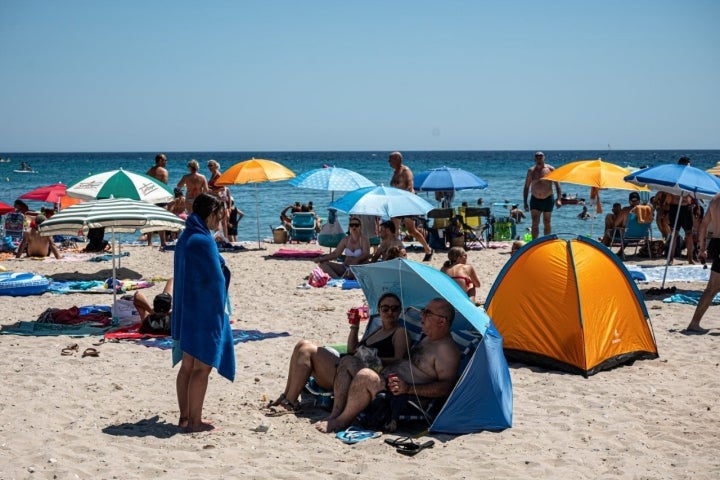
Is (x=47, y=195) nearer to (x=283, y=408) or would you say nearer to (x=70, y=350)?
(x=70, y=350)

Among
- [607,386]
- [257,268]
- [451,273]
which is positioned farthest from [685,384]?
[257,268]

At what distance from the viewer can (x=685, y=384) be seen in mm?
6719

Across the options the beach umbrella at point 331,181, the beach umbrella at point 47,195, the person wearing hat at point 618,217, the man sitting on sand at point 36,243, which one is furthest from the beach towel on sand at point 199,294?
the beach umbrella at point 47,195

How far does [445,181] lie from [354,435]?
39.2ft

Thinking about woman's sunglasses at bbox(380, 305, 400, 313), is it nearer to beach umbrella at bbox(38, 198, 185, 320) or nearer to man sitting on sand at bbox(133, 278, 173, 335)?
man sitting on sand at bbox(133, 278, 173, 335)

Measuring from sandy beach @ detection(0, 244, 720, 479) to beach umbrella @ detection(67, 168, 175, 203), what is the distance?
3.57 m

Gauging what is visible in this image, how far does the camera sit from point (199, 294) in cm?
521

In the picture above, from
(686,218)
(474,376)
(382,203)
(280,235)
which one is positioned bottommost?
(280,235)

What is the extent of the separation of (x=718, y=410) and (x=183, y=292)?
3951 millimetres

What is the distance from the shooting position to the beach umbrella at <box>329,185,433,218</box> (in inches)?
464

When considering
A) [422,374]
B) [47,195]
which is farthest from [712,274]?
[47,195]

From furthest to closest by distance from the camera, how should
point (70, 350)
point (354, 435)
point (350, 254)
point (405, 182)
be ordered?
1. point (405, 182)
2. point (350, 254)
3. point (70, 350)
4. point (354, 435)

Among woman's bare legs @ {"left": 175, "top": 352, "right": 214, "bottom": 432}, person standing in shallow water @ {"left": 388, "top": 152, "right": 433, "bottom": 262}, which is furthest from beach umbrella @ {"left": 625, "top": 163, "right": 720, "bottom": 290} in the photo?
woman's bare legs @ {"left": 175, "top": 352, "right": 214, "bottom": 432}

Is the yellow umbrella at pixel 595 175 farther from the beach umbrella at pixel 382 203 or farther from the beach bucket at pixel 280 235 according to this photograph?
the beach bucket at pixel 280 235
